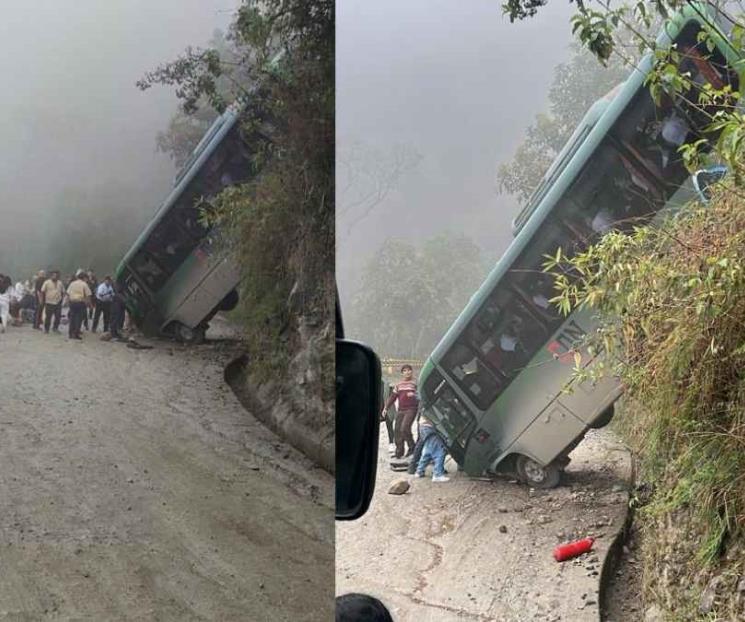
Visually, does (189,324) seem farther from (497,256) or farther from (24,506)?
(497,256)

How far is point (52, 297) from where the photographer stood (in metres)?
0.35

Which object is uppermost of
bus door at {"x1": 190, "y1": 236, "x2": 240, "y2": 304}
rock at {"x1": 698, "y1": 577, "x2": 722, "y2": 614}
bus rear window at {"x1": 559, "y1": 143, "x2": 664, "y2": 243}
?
bus rear window at {"x1": 559, "y1": 143, "x2": 664, "y2": 243}

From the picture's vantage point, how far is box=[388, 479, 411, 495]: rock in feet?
9.02

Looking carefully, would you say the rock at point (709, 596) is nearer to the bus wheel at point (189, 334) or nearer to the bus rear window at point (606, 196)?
the bus rear window at point (606, 196)

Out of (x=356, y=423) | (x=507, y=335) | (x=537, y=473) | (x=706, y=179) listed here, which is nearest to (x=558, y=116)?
(x=706, y=179)

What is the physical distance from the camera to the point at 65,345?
0.36m

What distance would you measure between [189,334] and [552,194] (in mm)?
2319

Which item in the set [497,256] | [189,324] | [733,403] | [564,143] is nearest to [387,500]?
[497,256]

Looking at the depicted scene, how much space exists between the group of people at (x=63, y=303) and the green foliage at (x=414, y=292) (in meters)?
2.30

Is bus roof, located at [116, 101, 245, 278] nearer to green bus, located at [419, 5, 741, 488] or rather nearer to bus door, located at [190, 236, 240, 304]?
bus door, located at [190, 236, 240, 304]

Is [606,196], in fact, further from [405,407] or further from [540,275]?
[405,407]

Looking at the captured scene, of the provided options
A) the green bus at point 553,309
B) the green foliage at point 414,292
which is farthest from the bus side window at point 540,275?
the green foliage at point 414,292

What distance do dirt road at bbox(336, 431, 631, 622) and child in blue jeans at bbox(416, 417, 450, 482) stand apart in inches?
1.4

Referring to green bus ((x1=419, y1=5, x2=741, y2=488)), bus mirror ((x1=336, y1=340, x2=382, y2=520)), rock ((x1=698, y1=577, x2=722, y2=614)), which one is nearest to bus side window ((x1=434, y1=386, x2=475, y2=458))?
green bus ((x1=419, y1=5, x2=741, y2=488))
